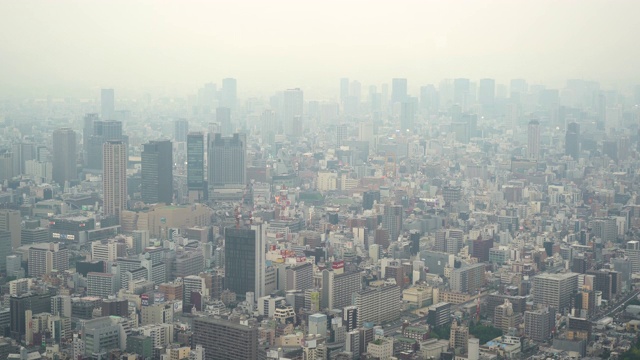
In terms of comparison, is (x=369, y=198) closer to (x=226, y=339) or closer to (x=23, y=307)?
(x=23, y=307)

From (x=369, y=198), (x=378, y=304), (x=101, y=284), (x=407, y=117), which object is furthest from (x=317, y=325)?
(x=407, y=117)

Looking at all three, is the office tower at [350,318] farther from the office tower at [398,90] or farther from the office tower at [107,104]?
the office tower at [398,90]

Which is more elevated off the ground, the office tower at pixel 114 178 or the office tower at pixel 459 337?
the office tower at pixel 114 178

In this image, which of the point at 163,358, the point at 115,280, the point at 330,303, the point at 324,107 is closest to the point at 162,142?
the point at 324,107

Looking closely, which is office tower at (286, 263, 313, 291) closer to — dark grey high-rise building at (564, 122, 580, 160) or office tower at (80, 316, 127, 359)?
office tower at (80, 316, 127, 359)

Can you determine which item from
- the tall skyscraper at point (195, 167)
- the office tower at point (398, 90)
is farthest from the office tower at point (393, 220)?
the tall skyscraper at point (195, 167)
